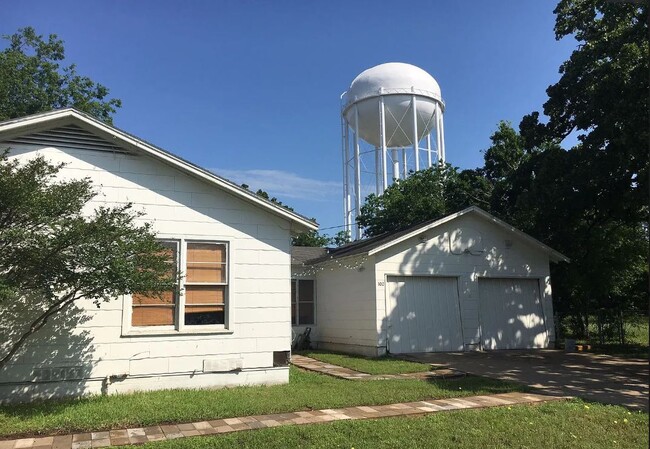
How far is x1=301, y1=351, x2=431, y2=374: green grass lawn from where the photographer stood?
11.3 meters

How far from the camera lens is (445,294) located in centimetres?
1533

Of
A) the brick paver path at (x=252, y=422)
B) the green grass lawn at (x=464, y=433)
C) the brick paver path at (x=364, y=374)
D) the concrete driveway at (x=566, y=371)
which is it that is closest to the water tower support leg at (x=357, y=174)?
the concrete driveway at (x=566, y=371)

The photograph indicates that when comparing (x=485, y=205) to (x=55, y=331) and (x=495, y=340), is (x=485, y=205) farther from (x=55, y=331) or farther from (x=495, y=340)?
(x=55, y=331)

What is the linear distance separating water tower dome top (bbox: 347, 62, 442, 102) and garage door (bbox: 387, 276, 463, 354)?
51.6 feet

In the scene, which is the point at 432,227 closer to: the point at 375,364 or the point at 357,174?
the point at 375,364

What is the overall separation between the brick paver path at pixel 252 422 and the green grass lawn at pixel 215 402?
0.75 feet

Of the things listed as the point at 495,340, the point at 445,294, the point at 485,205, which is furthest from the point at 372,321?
the point at 485,205

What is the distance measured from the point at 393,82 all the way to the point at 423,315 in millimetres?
17008

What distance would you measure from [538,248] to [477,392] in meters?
9.01

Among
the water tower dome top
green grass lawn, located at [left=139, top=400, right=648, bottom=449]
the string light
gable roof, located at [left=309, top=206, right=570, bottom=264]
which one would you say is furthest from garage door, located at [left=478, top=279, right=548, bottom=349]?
the water tower dome top

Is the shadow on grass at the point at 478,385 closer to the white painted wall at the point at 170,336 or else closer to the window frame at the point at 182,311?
the white painted wall at the point at 170,336

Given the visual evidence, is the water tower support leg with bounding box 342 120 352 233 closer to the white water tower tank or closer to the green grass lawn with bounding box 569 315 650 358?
the white water tower tank

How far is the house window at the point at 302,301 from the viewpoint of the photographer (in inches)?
708

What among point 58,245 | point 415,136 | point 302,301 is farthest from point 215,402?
point 415,136
